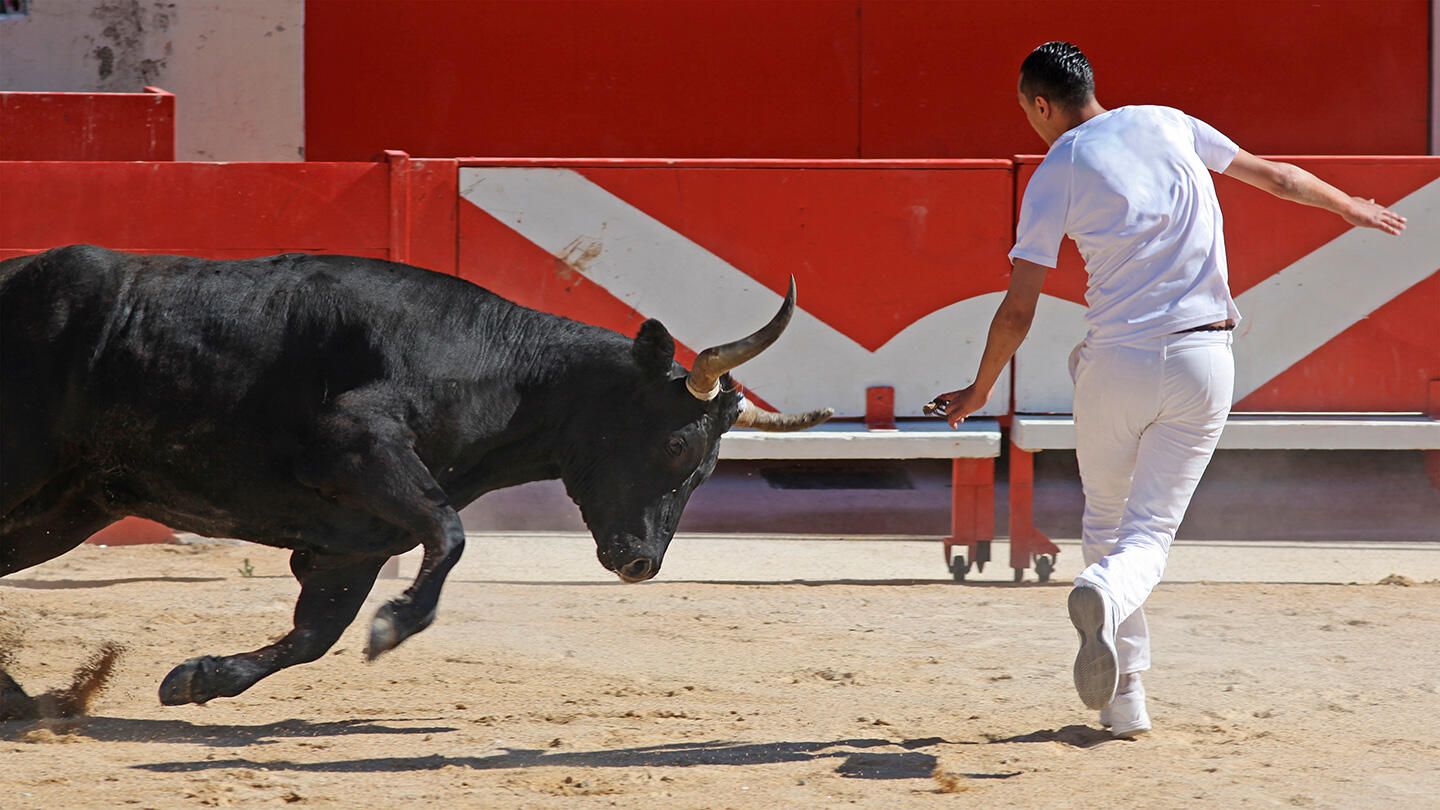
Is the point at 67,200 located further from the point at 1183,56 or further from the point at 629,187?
the point at 1183,56

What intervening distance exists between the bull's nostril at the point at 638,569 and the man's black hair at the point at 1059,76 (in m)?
1.75

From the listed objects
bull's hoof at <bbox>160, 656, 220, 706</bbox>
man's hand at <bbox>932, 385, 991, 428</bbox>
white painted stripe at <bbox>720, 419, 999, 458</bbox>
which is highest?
man's hand at <bbox>932, 385, 991, 428</bbox>

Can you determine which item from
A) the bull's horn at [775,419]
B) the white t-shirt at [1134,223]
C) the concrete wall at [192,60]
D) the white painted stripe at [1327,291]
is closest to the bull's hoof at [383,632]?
the bull's horn at [775,419]

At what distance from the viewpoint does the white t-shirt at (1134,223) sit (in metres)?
4.07

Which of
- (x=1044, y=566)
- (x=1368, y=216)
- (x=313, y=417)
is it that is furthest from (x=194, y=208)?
(x=1368, y=216)

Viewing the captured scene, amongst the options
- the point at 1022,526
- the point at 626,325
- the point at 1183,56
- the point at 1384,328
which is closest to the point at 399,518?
the point at 626,325

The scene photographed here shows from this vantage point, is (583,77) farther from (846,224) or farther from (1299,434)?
(1299,434)

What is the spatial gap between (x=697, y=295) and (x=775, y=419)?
7.38 ft

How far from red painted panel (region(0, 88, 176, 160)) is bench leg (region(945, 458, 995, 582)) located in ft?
14.5

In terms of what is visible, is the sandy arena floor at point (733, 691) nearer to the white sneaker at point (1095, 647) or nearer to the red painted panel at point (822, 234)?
the white sneaker at point (1095, 647)

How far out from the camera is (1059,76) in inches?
165

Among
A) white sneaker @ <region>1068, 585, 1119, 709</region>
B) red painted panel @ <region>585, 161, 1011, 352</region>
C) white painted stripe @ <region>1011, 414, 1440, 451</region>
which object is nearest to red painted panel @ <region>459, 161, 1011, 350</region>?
red painted panel @ <region>585, 161, 1011, 352</region>

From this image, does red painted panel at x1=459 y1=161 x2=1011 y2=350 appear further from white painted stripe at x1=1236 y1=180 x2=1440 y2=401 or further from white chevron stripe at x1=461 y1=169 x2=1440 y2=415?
white painted stripe at x1=1236 y1=180 x2=1440 y2=401

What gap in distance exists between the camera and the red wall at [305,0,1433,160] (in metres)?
9.99
